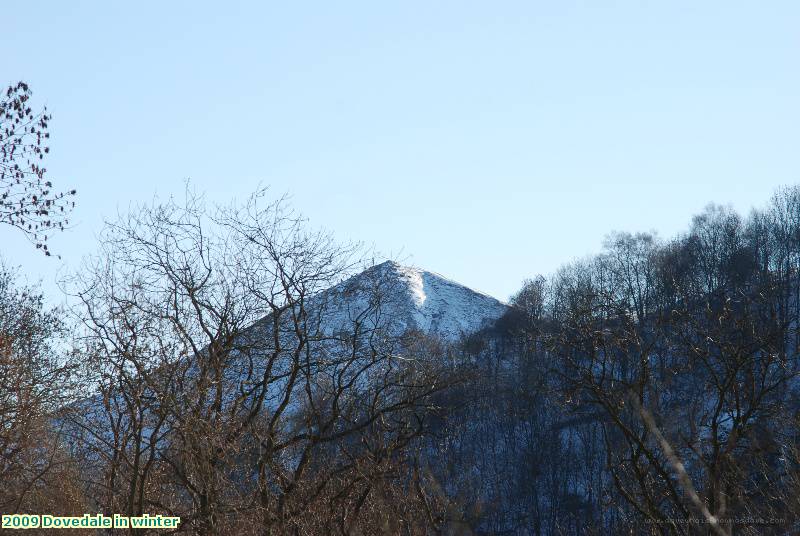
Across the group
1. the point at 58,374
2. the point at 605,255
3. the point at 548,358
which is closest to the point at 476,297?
the point at 605,255

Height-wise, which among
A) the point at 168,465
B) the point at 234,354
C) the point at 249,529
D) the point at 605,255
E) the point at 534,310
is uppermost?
the point at 605,255

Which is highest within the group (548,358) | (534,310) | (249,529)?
(534,310)

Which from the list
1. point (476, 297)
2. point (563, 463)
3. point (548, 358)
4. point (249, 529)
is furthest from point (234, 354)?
point (476, 297)

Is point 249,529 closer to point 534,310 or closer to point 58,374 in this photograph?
point 58,374

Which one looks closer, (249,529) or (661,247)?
(249,529)

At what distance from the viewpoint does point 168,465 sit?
41.2 ft

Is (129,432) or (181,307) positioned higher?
(181,307)

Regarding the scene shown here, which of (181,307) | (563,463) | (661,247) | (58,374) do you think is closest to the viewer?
(181,307)

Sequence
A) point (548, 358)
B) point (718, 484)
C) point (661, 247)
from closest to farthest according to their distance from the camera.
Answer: point (718, 484), point (548, 358), point (661, 247)

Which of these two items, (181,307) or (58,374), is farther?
(58,374)

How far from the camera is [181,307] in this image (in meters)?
12.7

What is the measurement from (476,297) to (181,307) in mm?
92167

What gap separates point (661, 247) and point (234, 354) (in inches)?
2308

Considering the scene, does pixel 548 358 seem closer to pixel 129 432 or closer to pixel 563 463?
pixel 563 463
